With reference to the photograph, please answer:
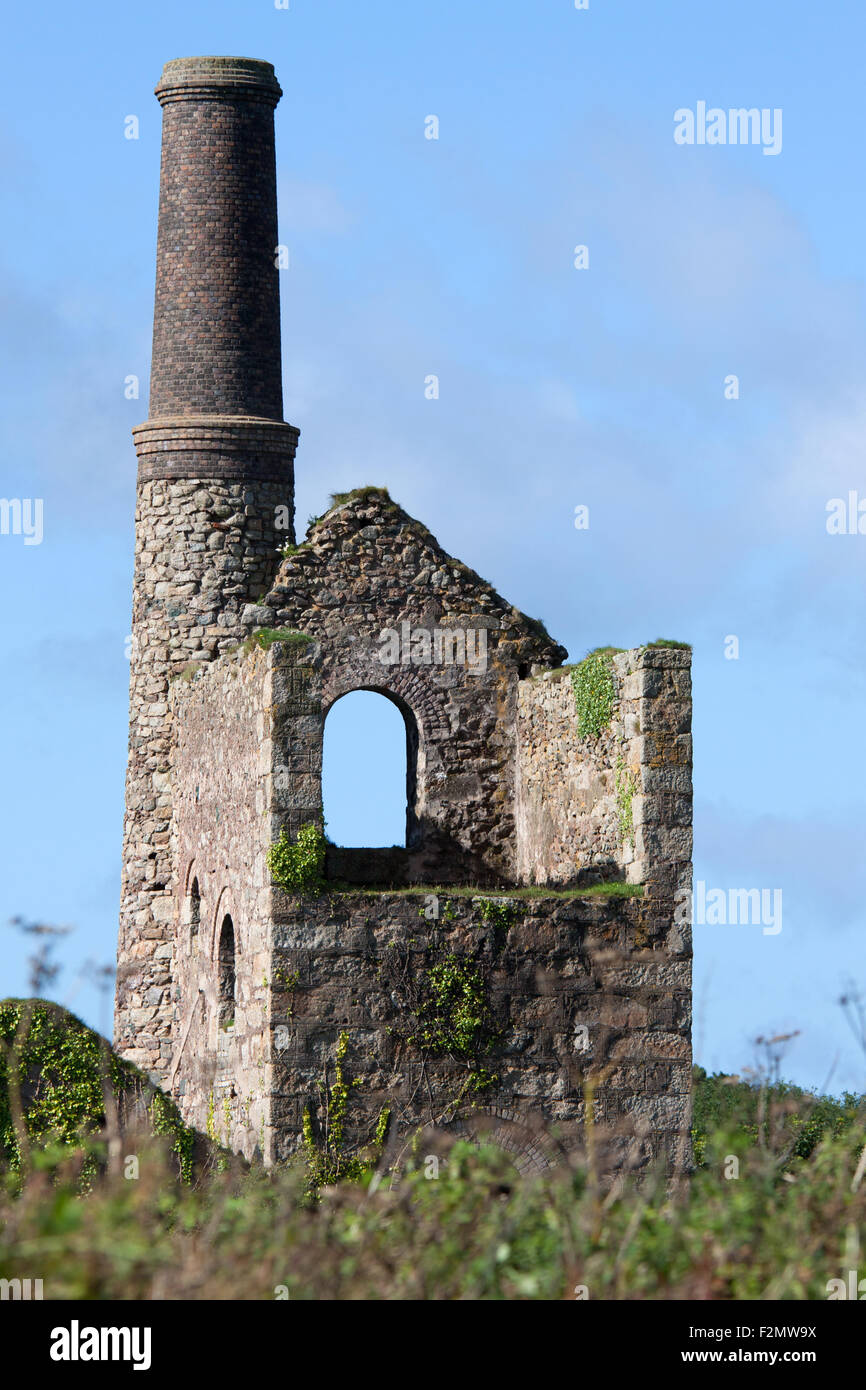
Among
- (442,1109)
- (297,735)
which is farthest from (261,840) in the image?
(442,1109)

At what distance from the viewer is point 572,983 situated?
1700 cm

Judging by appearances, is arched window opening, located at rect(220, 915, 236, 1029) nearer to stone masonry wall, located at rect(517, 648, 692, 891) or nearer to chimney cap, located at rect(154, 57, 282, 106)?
stone masonry wall, located at rect(517, 648, 692, 891)

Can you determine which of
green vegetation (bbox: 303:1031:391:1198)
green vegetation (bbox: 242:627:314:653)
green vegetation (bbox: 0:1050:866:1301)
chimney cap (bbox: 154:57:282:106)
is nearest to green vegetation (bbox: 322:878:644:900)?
green vegetation (bbox: 303:1031:391:1198)

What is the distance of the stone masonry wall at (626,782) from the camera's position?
17188 mm

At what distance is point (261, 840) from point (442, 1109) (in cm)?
263

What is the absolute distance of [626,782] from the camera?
17531mm

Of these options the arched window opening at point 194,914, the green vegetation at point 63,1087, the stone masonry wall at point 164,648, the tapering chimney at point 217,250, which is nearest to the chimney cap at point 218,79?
the tapering chimney at point 217,250

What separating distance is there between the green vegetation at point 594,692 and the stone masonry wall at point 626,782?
111mm

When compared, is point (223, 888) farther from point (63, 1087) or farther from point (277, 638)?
point (277, 638)

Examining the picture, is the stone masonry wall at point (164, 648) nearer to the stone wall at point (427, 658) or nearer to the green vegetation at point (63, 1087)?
the stone wall at point (427, 658)

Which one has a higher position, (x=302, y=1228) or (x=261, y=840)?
(x=261, y=840)
